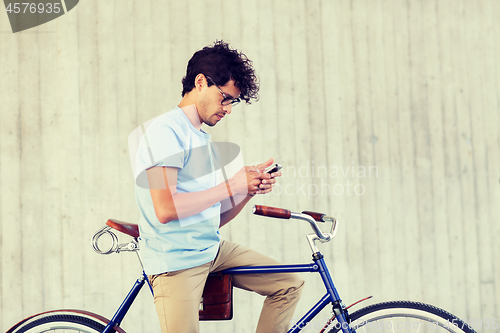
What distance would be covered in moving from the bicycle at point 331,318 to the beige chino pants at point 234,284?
0.16 ft

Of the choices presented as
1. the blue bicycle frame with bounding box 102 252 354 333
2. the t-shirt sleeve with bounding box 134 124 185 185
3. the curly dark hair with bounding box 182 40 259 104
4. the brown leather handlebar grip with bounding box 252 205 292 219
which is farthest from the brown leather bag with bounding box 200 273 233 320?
the curly dark hair with bounding box 182 40 259 104

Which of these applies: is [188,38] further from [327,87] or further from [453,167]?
[453,167]

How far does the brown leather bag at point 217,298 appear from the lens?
144cm

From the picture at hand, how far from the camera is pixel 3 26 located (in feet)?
7.88

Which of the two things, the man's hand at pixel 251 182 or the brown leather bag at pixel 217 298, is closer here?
the man's hand at pixel 251 182

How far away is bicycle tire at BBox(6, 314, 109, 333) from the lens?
58.7 inches

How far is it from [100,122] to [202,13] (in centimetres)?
96

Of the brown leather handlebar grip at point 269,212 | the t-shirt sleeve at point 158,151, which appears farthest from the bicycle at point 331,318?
the t-shirt sleeve at point 158,151

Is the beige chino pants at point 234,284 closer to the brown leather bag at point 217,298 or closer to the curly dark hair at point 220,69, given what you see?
the brown leather bag at point 217,298

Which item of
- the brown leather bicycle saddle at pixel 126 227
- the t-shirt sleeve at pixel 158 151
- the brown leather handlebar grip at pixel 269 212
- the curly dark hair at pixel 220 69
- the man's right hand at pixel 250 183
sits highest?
the curly dark hair at pixel 220 69

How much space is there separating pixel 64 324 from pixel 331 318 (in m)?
1.03

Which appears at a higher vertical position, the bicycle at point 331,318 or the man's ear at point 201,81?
the man's ear at point 201,81

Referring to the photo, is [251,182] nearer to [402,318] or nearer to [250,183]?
[250,183]

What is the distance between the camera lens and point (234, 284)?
152cm
